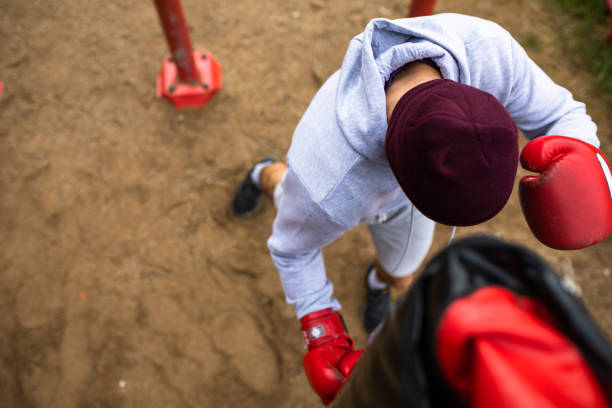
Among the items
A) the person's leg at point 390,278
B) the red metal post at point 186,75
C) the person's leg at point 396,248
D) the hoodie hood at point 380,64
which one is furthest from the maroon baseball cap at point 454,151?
the red metal post at point 186,75

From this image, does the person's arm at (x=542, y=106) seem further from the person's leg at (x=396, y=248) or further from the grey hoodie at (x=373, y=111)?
the person's leg at (x=396, y=248)

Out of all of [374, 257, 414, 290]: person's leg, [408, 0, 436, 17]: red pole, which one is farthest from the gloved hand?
[408, 0, 436, 17]: red pole

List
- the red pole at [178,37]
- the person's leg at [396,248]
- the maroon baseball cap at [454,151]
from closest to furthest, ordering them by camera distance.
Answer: the maroon baseball cap at [454,151] < the person's leg at [396,248] < the red pole at [178,37]

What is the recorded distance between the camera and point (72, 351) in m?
1.54

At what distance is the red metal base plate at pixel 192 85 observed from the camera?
1.95 m

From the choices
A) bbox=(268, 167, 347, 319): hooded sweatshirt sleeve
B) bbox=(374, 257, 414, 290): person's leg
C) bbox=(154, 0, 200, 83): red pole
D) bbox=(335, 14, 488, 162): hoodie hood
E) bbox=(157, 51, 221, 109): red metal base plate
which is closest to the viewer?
bbox=(335, 14, 488, 162): hoodie hood

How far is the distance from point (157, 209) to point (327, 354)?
1083mm

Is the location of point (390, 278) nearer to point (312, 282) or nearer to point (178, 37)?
point (312, 282)

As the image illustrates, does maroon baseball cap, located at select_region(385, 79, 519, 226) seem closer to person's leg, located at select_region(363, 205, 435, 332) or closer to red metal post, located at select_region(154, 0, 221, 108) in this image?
person's leg, located at select_region(363, 205, 435, 332)

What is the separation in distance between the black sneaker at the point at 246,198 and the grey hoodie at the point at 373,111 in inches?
27.5

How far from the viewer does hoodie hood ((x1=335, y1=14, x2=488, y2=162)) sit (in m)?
0.79

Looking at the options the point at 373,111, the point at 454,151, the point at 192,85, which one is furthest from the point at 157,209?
the point at 454,151

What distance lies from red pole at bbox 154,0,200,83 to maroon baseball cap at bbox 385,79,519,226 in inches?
53.8

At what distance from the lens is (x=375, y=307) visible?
5.46 ft
